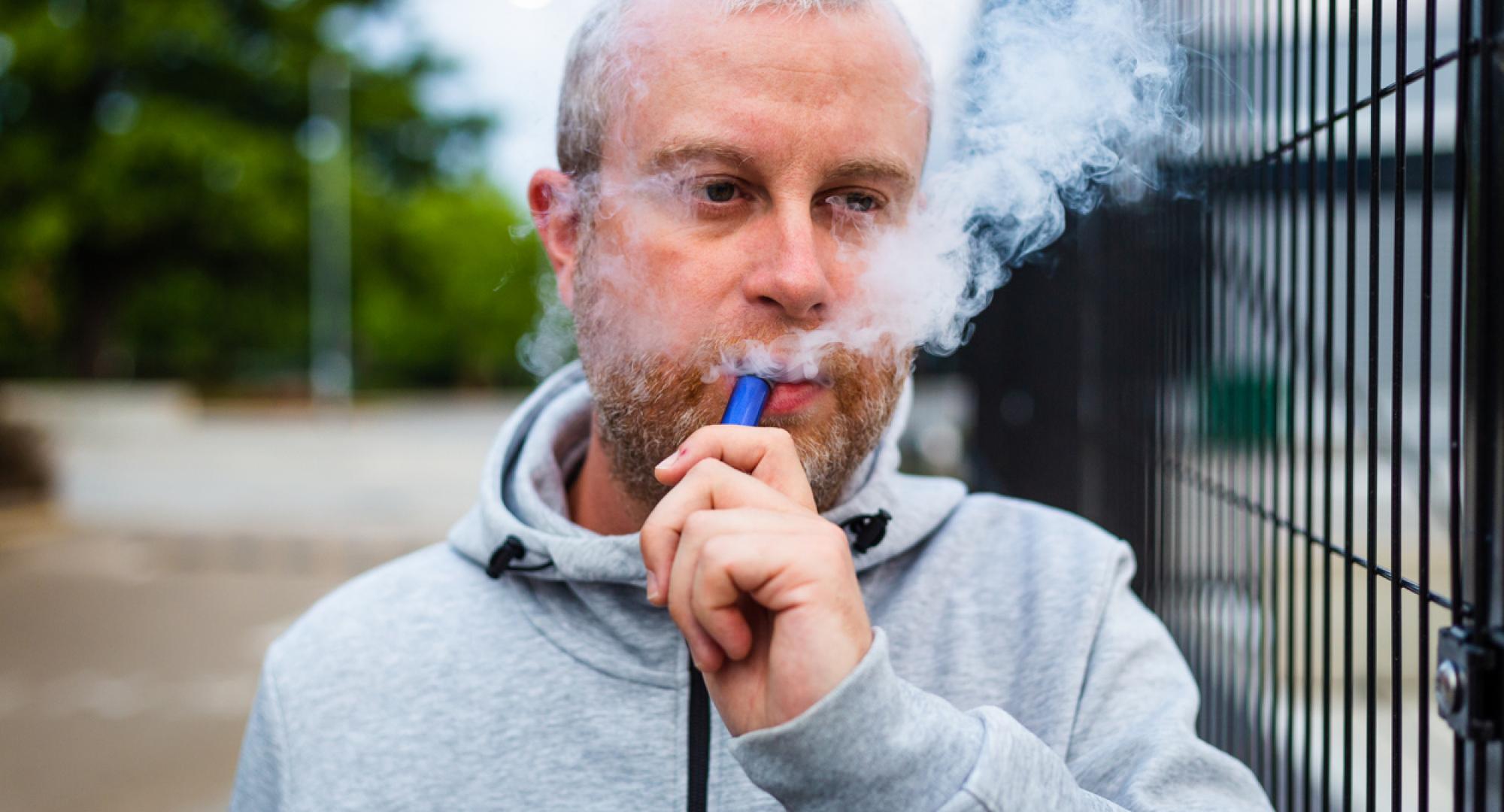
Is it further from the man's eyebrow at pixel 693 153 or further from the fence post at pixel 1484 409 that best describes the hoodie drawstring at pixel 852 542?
the fence post at pixel 1484 409

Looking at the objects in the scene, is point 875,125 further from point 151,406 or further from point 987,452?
point 151,406

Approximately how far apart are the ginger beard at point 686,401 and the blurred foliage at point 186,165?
1816 cm

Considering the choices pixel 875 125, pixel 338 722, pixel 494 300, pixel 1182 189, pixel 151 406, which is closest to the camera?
pixel 875 125

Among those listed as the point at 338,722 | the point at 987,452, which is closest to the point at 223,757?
the point at 987,452

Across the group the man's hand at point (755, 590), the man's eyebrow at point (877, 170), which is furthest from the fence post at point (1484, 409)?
the man's eyebrow at point (877, 170)

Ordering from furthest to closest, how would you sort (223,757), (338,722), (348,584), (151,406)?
(151,406), (223,757), (348,584), (338,722)

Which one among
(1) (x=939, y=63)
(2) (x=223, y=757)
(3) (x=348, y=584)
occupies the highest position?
(1) (x=939, y=63)

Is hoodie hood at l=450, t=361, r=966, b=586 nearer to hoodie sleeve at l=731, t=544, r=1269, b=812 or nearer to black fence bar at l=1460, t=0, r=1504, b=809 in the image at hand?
hoodie sleeve at l=731, t=544, r=1269, b=812

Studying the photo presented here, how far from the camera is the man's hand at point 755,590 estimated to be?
1057 mm

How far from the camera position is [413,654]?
1.68 meters

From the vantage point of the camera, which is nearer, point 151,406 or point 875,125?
point 875,125

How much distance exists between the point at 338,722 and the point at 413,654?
0.13m

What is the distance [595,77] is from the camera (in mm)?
1663

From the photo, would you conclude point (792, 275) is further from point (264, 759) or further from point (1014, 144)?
point (264, 759)
